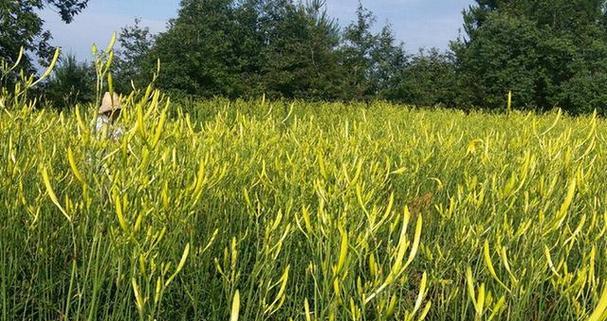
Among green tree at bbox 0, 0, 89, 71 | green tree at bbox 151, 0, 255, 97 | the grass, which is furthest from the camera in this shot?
green tree at bbox 151, 0, 255, 97

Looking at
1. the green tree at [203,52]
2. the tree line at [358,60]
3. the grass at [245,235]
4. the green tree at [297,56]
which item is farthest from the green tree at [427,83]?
the grass at [245,235]

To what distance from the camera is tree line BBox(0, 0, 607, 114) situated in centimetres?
2377

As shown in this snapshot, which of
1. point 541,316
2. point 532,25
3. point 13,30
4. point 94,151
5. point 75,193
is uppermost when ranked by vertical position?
point 532,25

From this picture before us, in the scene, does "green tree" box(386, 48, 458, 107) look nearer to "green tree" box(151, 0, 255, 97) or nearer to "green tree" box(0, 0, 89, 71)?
"green tree" box(151, 0, 255, 97)

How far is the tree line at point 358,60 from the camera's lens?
23.8 metres

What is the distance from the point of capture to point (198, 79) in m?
23.8

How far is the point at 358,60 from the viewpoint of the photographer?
A: 1113 inches

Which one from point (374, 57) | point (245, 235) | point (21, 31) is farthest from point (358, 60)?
point (245, 235)

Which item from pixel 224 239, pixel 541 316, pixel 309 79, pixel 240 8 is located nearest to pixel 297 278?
pixel 224 239

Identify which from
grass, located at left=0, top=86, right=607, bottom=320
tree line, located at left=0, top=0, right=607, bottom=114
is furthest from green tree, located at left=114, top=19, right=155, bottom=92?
grass, located at left=0, top=86, right=607, bottom=320

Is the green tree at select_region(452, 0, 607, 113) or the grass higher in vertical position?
the green tree at select_region(452, 0, 607, 113)

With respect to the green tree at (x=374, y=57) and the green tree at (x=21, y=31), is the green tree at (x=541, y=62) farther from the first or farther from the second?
the green tree at (x=21, y=31)

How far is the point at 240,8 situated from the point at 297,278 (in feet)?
85.1

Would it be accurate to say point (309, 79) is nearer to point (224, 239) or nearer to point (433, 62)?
point (433, 62)
